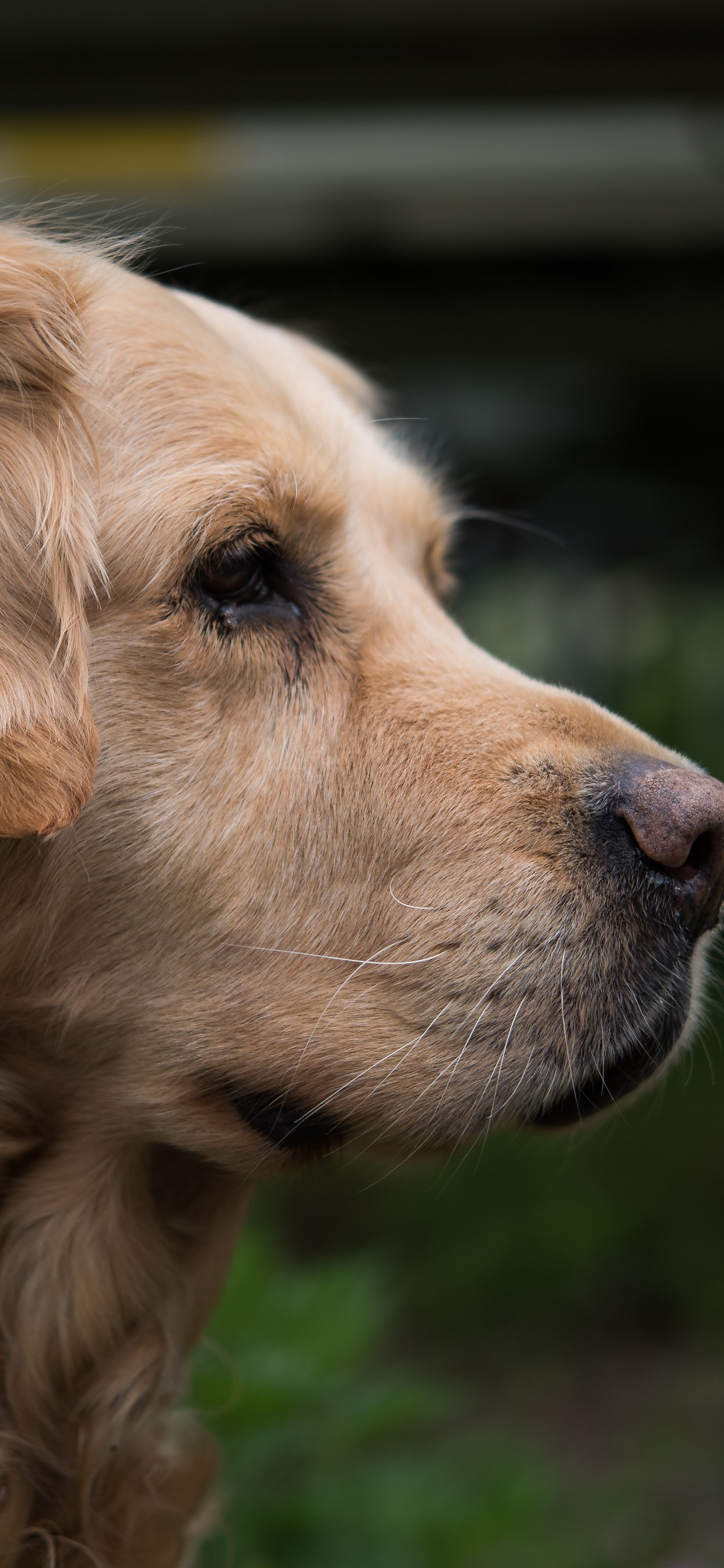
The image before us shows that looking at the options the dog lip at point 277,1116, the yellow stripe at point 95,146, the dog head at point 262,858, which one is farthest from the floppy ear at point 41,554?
the yellow stripe at point 95,146

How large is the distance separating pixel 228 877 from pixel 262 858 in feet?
0.19

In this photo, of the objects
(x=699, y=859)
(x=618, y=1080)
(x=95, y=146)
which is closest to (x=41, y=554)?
(x=699, y=859)

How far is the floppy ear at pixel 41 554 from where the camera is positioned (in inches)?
63.6

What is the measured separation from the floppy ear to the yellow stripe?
251 cm

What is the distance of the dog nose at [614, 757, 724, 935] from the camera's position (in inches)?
71.9

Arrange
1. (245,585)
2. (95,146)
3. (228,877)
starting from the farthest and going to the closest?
1. (95,146)
2. (245,585)
3. (228,877)

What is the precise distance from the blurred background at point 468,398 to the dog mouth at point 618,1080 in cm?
10

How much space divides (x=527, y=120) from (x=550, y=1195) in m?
4.27

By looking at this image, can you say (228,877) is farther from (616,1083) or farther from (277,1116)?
(616,1083)

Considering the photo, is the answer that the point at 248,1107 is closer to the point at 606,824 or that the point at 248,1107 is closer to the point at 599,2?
the point at 606,824

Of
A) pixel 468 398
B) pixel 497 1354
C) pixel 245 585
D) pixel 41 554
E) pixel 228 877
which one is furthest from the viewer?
pixel 468 398

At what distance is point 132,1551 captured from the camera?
6.97ft

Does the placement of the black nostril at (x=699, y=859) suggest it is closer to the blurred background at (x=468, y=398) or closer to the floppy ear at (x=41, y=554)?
the blurred background at (x=468, y=398)

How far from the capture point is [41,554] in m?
1.74
